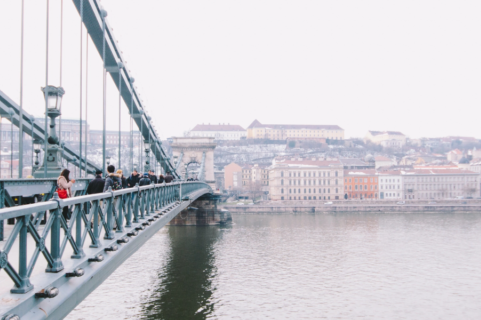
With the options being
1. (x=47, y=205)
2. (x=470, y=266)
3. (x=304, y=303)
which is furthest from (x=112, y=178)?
(x=470, y=266)

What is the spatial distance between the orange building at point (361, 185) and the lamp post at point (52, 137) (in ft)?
196

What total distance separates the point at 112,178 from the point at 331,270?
38.2 ft

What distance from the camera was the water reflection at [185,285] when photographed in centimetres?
1161

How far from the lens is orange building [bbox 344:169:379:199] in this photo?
65.2 metres

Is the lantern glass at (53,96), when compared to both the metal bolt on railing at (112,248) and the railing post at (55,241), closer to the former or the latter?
the metal bolt on railing at (112,248)

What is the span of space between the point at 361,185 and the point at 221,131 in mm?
63943

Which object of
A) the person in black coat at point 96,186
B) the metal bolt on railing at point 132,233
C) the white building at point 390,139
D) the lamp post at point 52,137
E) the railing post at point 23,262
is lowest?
the metal bolt on railing at point 132,233

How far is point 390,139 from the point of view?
12319 cm

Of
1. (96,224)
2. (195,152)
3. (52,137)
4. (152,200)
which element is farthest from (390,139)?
(96,224)

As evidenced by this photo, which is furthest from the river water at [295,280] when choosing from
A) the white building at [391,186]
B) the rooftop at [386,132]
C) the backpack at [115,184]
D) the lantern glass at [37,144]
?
the rooftop at [386,132]

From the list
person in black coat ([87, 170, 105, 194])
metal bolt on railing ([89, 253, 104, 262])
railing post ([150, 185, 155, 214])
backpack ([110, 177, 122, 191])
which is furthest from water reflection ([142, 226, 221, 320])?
metal bolt on railing ([89, 253, 104, 262])

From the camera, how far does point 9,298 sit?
118 inches

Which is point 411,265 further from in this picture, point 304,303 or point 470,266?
point 304,303

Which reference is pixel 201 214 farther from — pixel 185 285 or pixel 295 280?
pixel 185 285
